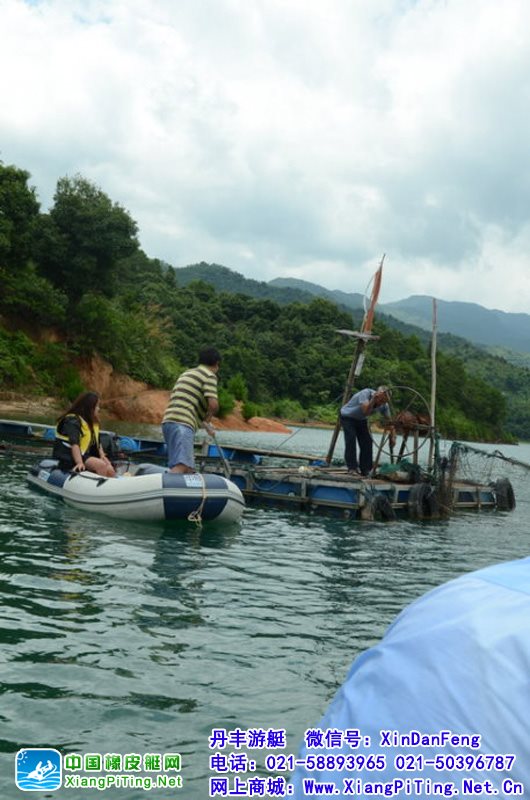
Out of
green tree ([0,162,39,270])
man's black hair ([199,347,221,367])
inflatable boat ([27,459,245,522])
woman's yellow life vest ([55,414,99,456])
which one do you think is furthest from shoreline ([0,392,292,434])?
man's black hair ([199,347,221,367])

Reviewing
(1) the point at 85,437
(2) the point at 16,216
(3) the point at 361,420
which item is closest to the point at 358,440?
(3) the point at 361,420

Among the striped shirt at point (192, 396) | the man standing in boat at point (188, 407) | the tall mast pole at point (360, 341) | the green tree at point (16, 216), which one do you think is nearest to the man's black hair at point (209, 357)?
the man standing in boat at point (188, 407)

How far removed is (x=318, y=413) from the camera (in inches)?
3017

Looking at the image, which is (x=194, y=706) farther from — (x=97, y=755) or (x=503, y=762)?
(x=503, y=762)

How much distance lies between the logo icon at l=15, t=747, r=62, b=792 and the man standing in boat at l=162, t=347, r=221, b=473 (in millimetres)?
7782

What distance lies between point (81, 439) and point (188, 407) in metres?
1.86

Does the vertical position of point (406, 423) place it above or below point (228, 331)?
below

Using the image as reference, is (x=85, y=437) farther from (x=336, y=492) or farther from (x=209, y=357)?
(x=336, y=492)

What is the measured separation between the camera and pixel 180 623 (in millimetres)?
6316

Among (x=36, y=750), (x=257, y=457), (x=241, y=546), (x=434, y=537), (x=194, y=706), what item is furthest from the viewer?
(x=257, y=457)

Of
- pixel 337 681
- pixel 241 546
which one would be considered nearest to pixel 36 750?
pixel 337 681

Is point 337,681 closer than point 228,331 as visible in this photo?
Yes

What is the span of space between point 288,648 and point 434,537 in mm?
7247

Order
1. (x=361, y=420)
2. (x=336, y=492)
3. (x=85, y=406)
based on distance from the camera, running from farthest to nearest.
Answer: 1. (x=361, y=420)
2. (x=336, y=492)
3. (x=85, y=406)
